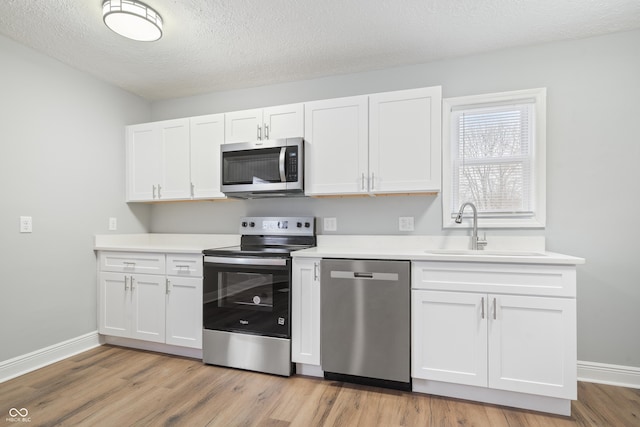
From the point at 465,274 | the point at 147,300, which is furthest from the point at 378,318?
the point at 147,300

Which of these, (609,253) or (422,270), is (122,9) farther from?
(609,253)

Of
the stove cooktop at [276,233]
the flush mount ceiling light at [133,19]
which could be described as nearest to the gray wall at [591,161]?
the stove cooktop at [276,233]

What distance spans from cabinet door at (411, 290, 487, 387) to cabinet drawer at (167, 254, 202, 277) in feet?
5.38

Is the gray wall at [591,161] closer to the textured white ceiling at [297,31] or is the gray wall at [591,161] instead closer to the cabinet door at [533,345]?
the textured white ceiling at [297,31]

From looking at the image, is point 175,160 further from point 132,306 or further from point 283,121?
point 132,306

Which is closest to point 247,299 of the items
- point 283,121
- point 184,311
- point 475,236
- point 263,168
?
point 184,311

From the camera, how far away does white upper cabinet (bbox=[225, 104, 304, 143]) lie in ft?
8.70

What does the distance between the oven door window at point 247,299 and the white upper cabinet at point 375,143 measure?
0.76 m

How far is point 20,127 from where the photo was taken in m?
2.41

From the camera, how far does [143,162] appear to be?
3.15 m

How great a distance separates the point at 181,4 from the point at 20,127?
157cm

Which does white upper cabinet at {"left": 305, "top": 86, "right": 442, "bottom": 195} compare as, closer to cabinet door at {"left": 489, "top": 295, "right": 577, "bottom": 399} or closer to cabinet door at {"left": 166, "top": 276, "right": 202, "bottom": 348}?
cabinet door at {"left": 489, "top": 295, "right": 577, "bottom": 399}

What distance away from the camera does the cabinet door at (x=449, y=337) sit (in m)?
1.95

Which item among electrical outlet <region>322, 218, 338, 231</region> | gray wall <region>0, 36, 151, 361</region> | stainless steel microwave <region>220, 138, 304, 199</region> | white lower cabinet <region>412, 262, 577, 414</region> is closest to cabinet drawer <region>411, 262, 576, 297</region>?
white lower cabinet <region>412, 262, 577, 414</region>
